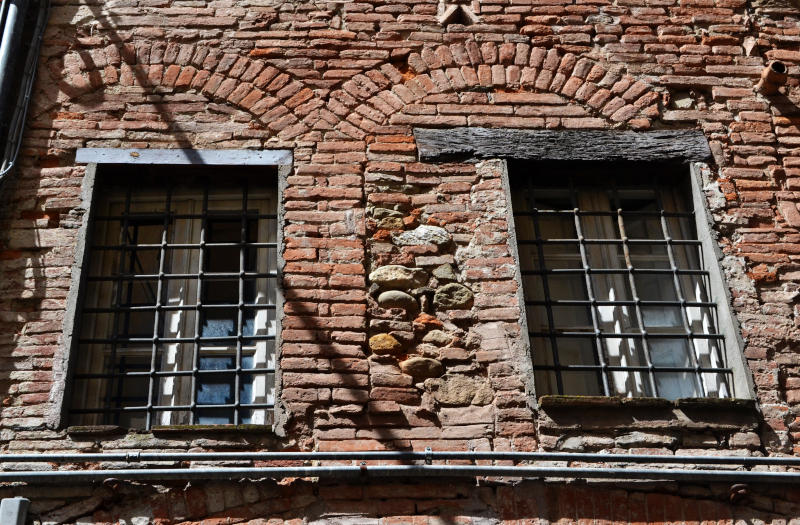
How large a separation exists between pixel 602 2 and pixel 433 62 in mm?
1254

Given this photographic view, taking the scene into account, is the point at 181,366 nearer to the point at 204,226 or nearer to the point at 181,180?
the point at 204,226

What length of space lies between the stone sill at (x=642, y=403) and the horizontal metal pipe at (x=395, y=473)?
1.17 feet

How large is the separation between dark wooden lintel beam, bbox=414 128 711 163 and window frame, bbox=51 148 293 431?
0.90m

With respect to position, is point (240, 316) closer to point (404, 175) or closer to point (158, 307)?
point (158, 307)

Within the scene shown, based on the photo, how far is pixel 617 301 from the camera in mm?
4973

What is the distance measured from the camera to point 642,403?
449 centimetres

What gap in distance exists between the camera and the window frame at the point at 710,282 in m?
4.67

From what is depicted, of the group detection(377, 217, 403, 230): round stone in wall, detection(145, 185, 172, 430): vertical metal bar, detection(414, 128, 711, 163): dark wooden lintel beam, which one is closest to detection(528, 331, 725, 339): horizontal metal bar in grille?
detection(377, 217, 403, 230): round stone in wall

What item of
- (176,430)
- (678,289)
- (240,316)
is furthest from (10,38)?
(678,289)

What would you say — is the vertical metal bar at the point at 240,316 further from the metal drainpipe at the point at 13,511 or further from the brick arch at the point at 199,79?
the metal drainpipe at the point at 13,511

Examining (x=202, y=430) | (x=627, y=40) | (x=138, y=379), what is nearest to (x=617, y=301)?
(x=627, y=40)

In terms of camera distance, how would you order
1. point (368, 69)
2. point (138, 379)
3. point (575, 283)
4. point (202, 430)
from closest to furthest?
point (202, 430) < point (138, 379) < point (575, 283) < point (368, 69)

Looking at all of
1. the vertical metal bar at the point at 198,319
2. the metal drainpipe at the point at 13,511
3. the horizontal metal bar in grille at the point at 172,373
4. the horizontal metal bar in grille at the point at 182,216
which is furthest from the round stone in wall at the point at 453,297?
the metal drainpipe at the point at 13,511

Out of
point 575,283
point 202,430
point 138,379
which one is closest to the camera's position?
point 202,430
